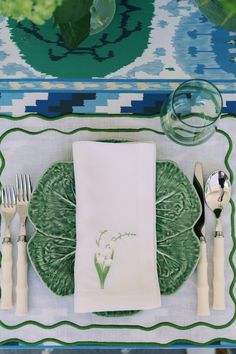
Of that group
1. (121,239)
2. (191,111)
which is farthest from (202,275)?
(191,111)

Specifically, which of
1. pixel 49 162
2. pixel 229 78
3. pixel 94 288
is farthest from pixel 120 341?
pixel 229 78

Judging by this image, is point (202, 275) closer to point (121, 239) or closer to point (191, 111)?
point (121, 239)

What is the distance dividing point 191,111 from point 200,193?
0.13m

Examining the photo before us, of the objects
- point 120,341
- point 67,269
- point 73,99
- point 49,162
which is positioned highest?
point 73,99

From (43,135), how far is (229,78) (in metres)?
0.31

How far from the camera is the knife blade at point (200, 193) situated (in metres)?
0.79

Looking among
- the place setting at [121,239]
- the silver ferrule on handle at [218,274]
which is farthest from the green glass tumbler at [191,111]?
the silver ferrule on handle at [218,274]

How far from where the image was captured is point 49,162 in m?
0.82

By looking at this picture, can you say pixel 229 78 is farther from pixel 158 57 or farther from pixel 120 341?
pixel 120 341

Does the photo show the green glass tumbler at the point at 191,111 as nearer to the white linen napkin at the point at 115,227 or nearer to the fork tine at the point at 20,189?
the white linen napkin at the point at 115,227

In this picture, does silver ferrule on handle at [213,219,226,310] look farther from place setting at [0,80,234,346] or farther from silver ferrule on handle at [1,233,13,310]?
silver ferrule on handle at [1,233,13,310]

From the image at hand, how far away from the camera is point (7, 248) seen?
784 mm

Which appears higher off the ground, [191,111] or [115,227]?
[191,111]

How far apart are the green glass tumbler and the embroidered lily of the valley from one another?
17 cm
